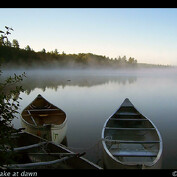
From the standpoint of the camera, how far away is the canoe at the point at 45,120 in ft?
25.8

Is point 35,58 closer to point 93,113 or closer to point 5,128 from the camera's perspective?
point 93,113

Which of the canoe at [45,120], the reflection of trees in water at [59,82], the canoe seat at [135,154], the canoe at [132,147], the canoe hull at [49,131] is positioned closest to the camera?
the canoe at [132,147]

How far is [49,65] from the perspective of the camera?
134 meters

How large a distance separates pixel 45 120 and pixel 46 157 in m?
5.35

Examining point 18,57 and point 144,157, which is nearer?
point 144,157

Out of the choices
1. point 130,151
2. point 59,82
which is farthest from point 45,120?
point 59,82

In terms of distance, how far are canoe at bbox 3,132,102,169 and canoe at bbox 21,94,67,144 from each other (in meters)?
0.73

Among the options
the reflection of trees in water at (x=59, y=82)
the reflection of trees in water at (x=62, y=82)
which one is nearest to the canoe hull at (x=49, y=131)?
the reflection of trees in water at (x=62, y=82)

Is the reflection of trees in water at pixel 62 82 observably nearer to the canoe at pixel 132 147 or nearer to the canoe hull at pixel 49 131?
the canoe hull at pixel 49 131

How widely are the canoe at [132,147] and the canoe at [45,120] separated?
7.43 ft

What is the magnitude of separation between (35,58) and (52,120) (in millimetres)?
107768

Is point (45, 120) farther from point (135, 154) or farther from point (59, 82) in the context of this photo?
point (59, 82)

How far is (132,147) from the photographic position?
22.6 ft

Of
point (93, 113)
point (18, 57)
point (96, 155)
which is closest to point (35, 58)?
point (18, 57)
